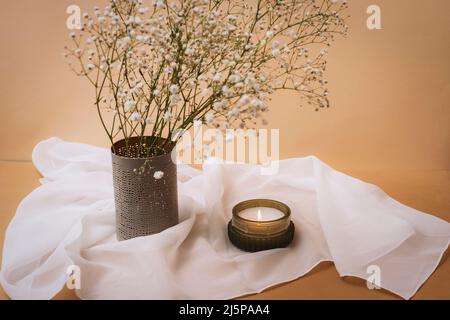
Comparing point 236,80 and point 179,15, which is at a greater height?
point 179,15

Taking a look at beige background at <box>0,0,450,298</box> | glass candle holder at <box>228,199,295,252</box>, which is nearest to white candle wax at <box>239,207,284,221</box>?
glass candle holder at <box>228,199,295,252</box>

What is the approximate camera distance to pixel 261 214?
1195mm

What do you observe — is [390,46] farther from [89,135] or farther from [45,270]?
[45,270]

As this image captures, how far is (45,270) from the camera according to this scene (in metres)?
1.05

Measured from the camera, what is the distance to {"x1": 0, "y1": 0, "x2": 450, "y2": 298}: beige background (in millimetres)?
1650

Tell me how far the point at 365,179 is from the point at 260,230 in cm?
69

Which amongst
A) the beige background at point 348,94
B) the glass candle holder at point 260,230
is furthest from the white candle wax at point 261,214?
the beige background at point 348,94

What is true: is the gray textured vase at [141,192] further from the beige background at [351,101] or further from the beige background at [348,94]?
the beige background at [348,94]

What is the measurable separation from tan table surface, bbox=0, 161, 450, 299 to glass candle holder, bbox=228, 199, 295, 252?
0.34 ft

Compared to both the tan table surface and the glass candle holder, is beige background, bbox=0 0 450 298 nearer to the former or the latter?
the tan table surface

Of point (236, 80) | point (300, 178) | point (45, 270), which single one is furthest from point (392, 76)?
point (45, 270)
